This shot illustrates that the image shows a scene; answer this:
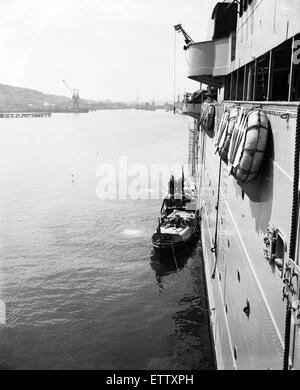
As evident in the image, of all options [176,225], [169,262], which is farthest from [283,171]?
[176,225]

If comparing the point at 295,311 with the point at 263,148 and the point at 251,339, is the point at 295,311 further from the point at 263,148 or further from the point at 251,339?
the point at 251,339

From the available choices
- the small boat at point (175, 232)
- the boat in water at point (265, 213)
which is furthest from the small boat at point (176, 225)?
the boat in water at point (265, 213)

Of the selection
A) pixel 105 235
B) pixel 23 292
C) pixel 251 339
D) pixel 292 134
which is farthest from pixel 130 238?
pixel 292 134

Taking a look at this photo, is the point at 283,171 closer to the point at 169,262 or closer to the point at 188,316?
the point at 188,316

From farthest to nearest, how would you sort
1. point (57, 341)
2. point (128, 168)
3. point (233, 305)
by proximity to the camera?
point (128, 168) < point (57, 341) < point (233, 305)

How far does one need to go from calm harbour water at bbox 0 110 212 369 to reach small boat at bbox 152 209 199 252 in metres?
1.24

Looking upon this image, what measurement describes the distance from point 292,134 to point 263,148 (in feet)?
3.93

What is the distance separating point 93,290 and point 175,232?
8.12 m

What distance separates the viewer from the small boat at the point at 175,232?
99.0 ft

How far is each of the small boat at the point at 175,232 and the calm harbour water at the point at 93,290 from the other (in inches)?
48.6

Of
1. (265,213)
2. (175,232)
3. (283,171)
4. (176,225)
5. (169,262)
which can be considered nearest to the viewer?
(283,171)

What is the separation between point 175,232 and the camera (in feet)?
101

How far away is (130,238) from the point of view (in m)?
35.9
